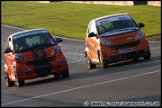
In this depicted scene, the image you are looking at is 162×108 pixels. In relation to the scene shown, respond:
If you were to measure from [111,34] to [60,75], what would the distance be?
6.88 feet

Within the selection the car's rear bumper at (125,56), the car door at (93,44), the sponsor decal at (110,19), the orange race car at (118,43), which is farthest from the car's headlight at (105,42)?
the sponsor decal at (110,19)

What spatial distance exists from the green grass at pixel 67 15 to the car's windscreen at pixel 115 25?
1629cm

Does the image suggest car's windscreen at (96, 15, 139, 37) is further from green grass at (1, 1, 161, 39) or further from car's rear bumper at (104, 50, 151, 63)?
green grass at (1, 1, 161, 39)

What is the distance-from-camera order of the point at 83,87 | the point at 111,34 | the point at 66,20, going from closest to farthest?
the point at 83,87, the point at 111,34, the point at 66,20

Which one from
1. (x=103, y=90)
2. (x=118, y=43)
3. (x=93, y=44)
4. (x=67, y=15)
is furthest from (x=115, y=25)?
(x=67, y=15)

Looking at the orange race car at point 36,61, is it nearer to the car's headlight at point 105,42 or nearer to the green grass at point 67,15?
the car's headlight at point 105,42

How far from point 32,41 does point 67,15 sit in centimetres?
4807

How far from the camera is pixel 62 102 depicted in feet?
42.8

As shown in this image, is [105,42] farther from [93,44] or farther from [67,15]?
[67,15]

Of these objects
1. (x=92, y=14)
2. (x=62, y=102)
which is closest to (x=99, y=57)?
(x=62, y=102)

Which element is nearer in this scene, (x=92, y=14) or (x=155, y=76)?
(x=155, y=76)

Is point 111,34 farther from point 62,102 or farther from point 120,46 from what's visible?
point 62,102

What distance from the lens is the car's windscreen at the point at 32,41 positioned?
19.8 metres

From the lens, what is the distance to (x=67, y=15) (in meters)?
68.0
